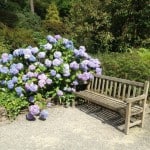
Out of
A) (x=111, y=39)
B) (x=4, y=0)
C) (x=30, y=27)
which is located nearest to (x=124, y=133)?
(x=111, y=39)

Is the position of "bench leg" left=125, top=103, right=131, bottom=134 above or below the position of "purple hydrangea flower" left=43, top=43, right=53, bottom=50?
below

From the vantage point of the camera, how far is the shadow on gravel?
6.53 meters

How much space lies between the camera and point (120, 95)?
706 centimetres

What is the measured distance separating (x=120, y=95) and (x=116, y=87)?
26 cm

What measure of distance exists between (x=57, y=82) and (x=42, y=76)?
1.24 feet

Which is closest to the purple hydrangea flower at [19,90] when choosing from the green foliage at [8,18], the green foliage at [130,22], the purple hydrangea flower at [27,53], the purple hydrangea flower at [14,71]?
the purple hydrangea flower at [14,71]

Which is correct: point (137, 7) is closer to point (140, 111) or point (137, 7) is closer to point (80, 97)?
point (80, 97)

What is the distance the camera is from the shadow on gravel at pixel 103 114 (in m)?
6.53

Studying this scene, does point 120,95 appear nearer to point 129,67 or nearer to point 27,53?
point 129,67

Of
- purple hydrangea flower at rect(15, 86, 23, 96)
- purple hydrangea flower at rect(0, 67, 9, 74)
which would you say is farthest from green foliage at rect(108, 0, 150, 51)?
purple hydrangea flower at rect(15, 86, 23, 96)

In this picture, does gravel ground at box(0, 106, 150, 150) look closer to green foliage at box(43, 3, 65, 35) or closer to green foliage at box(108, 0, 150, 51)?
green foliage at box(108, 0, 150, 51)

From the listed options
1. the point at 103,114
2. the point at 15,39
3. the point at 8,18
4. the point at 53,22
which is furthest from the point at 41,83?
the point at 53,22

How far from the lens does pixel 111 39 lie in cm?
1026

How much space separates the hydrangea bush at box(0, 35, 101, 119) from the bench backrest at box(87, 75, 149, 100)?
205mm
